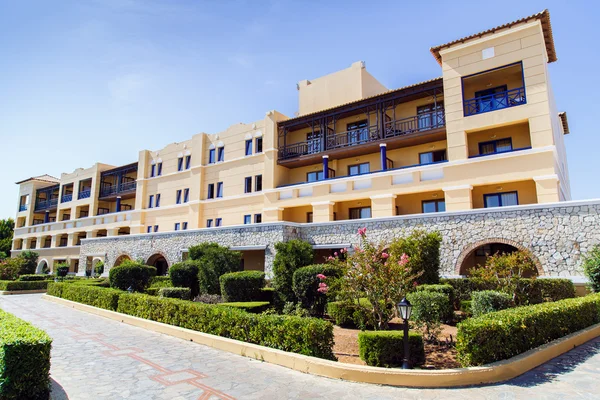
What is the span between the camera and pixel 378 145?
76.1ft

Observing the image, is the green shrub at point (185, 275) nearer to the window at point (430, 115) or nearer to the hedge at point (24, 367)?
the hedge at point (24, 367)

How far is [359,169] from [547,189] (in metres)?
11.1

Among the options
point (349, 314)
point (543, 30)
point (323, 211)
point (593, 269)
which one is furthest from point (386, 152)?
point (349, 314)

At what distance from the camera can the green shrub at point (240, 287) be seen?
1574 cm

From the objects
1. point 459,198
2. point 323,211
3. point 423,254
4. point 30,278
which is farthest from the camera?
point 30,278

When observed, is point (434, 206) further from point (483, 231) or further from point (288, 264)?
point (288, 264)

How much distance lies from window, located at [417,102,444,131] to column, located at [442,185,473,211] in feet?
13.5

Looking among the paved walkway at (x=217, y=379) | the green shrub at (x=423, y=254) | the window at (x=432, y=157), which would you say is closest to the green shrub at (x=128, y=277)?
the paved walkway at (x=217, y=379)

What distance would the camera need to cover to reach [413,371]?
6973 mm

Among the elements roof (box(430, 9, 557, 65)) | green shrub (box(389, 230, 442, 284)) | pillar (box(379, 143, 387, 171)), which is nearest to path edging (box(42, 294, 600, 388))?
green shrub (box(389, 230, 442, 284))

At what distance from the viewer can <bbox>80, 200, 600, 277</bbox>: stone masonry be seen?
1458 centimetres

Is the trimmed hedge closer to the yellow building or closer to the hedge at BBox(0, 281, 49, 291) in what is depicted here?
the hedge at BBox(0, 281, 49, 291)

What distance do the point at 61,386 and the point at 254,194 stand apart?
71.1ft

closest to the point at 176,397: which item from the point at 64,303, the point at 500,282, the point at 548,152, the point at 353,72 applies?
the point at 500,282
